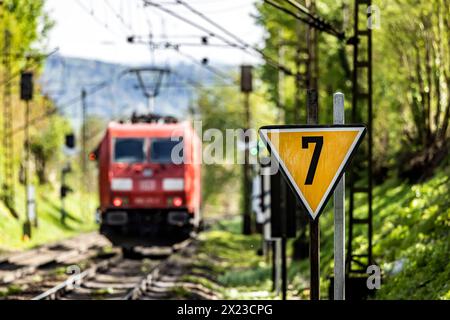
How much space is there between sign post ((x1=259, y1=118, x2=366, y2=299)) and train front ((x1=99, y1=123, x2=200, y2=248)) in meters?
19.5

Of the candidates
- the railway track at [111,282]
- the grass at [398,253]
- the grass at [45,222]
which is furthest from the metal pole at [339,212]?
the grass at [45,222]

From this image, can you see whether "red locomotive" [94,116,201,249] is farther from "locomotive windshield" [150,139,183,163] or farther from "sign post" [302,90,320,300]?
"sign post" [302,90,320,300]

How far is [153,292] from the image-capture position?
21109mm

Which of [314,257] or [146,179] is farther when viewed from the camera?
[146,179]

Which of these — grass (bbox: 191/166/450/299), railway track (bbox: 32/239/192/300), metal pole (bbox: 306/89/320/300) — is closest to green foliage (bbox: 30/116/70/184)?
railway track (bbox: 32/239/192/300)

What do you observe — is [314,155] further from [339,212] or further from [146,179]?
[146,179]

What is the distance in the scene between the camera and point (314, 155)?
23.6 feet

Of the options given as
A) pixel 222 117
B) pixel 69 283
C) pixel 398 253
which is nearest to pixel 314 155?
pixel 398 253

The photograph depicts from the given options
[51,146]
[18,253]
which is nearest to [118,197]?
[18,253]

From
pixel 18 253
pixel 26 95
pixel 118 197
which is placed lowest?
pixel 18 253

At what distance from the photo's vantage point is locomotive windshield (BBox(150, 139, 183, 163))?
27.0m

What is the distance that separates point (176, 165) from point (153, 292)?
6.47 metres

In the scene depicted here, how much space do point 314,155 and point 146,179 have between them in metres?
19.9
